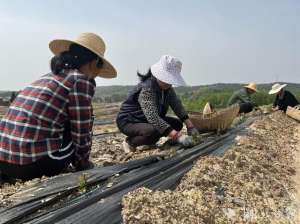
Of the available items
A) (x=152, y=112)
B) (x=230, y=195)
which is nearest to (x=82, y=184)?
(x=230, y=195)

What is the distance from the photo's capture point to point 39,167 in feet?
11.6

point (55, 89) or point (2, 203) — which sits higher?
point (55, 89)

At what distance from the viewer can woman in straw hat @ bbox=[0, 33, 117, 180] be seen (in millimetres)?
3402

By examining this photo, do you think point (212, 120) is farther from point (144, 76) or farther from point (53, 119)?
point (53, 119)

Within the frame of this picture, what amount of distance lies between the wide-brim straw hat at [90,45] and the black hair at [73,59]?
0.17 ft

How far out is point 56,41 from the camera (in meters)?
3.96

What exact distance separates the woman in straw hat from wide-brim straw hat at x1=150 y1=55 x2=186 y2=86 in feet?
4.00

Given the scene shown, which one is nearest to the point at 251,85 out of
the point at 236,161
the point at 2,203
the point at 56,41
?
the point at 236,161

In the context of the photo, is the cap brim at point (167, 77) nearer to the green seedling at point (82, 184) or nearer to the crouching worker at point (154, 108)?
the crouching worker at point (154, 108)

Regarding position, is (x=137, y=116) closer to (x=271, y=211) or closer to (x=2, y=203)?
(x=271, y=211)

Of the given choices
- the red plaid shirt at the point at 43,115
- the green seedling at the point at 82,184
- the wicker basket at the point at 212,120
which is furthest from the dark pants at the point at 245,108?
the green seedling at the point at 82,184

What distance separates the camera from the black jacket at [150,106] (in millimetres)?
4918

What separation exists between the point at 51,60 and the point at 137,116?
6.30ft

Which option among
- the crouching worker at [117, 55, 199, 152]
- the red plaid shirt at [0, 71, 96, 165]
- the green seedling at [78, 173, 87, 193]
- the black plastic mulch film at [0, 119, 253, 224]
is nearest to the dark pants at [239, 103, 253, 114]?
the crouching worker at [117, 55, 199, 152]
